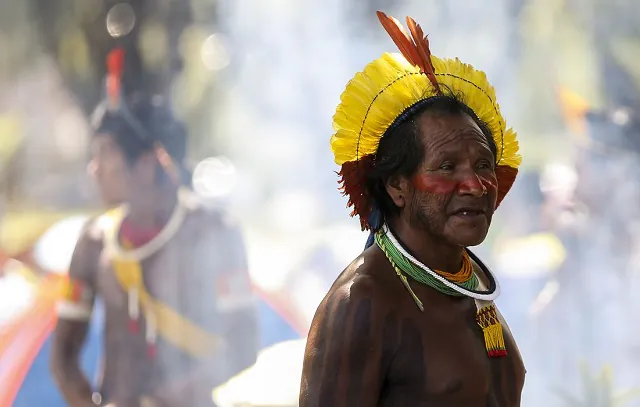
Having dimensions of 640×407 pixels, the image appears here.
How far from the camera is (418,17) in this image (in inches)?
206

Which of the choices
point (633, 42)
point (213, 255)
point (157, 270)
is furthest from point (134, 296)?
point (633, 42)

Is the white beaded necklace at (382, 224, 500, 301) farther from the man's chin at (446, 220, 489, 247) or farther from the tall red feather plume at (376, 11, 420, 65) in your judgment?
the tall red feather plume at (376, 11, 420, 65)

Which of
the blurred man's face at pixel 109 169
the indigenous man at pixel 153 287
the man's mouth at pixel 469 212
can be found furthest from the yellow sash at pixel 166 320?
the man's mouth at pixel 469 212

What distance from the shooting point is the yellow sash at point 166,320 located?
5.04m

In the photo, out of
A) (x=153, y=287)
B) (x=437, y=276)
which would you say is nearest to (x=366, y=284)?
(x=437, y=276)

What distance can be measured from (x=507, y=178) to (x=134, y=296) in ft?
11.2

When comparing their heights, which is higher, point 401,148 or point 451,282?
point 401,148

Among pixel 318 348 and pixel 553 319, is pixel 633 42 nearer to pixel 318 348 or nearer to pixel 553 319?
pixel 553 319

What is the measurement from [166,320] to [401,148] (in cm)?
355

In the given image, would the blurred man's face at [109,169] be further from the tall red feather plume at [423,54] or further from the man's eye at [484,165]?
the man's eye at [484,165]

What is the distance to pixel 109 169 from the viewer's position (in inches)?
207

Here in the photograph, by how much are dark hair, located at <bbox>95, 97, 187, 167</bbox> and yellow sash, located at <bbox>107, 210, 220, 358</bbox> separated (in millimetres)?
408

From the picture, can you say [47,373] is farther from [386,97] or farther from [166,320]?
[386,97]

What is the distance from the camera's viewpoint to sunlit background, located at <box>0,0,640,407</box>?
504cm
